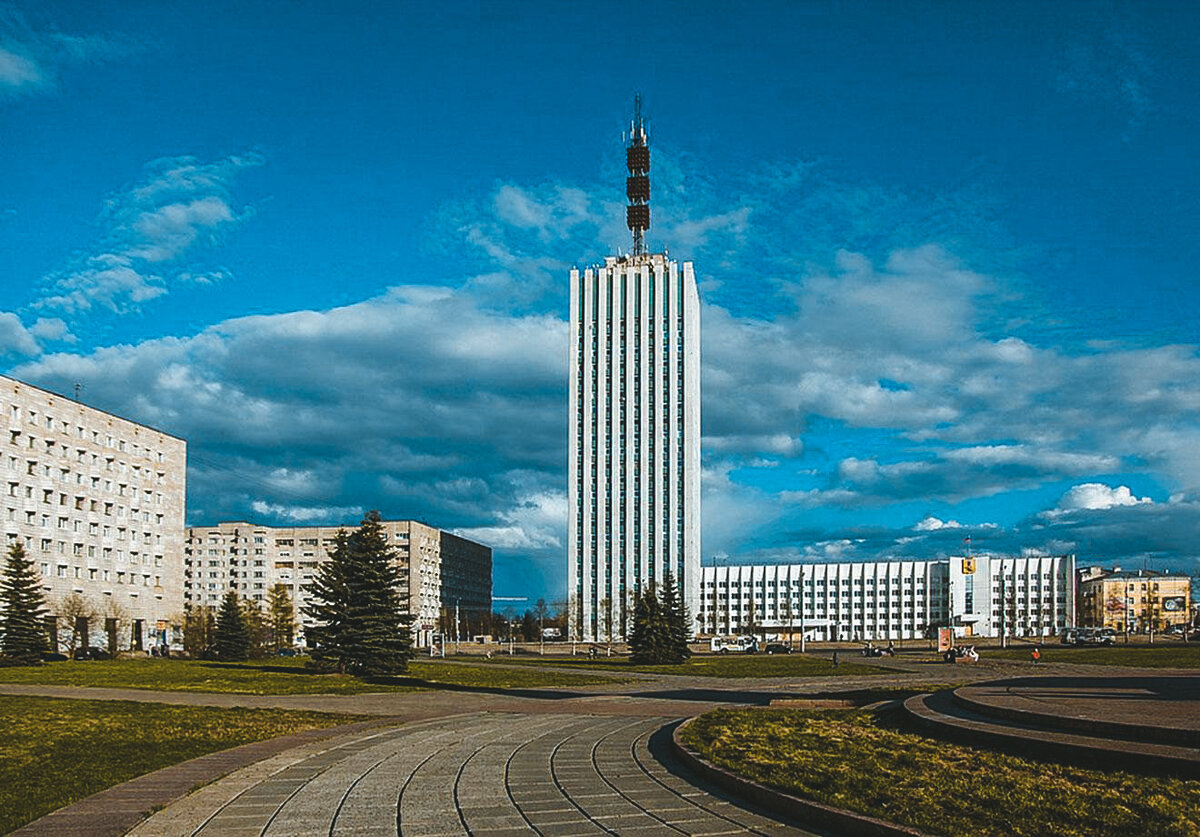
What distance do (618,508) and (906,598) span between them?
67.8 metres

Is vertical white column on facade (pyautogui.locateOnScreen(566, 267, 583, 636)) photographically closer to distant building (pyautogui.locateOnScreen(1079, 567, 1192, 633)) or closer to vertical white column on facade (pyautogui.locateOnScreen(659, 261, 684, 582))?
vertical white column on facade (pyautogui.locateOnScreen(659, 261, 684, 582))

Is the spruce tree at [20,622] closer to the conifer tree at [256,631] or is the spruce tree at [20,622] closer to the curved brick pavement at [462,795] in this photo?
the conifer tree at [256,631]

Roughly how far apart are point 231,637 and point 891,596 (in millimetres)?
130552

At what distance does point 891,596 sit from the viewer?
180 meters

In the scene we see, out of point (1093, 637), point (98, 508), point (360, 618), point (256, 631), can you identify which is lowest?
point (1093, 637)

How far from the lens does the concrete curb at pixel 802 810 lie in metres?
9.42

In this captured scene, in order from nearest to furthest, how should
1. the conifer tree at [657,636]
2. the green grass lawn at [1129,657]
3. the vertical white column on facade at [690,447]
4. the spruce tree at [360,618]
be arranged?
the spruce tree at [360,618], the green grass lawn at [1129,657], the conifer tree at [657,636], the vertical white column on facade at [690,447]

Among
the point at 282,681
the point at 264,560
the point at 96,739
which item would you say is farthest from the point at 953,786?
the point at 264,560

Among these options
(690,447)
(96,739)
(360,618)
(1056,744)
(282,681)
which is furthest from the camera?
(690,447)

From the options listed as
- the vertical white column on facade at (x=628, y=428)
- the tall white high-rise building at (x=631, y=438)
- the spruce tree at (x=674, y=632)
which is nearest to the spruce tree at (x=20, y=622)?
the spruce tree at (x=674, y=632)

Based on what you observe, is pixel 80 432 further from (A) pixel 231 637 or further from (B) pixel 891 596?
(B) pixel 891 596

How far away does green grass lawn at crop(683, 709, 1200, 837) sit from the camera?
9.26 metres

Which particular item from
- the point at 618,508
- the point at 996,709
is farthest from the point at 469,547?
the point at 996,709

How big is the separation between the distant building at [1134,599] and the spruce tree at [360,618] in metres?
144
